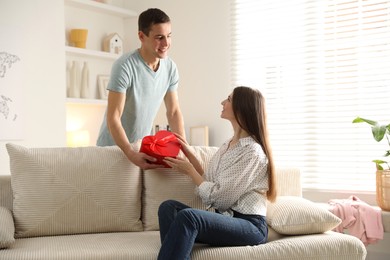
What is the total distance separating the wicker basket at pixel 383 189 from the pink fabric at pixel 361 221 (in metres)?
0.09

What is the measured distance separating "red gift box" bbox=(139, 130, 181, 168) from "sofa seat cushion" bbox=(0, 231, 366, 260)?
423 millimetres

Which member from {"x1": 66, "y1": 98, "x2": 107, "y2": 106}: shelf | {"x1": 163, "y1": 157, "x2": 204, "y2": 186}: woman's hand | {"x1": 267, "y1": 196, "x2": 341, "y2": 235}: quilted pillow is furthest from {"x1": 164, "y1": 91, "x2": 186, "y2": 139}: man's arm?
{"x1": 66, "y1": 98, "x2": 107, "y2": 106}: shelf

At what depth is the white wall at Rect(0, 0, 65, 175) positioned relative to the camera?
15.3 ft

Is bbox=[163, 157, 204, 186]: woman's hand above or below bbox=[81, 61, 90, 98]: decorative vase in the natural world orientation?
below

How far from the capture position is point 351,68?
468 cm

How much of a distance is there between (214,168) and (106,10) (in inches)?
118

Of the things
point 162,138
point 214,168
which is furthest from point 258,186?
point 162,138

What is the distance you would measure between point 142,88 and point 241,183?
1032mm

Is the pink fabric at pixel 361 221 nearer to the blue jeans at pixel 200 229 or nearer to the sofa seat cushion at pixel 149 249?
the sofa seat cushion at pixel 149 249

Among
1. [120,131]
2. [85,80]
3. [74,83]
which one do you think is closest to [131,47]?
[85,80]

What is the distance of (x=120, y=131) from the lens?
346cm

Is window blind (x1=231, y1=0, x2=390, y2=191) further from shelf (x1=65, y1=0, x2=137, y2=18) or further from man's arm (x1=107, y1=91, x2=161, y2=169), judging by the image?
man's arm (x1=107, y1=91, x2=161, y2=169)

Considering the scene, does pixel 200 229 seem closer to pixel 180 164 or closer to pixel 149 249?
pixel 149 249

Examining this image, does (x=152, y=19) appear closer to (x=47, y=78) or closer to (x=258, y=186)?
(x=258, y=186)
